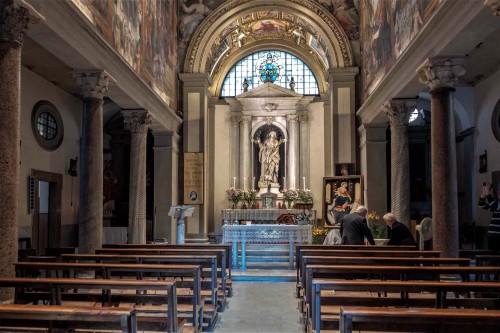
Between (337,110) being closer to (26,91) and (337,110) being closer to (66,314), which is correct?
(26,91)

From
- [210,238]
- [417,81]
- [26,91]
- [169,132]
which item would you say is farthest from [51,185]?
[417,81]

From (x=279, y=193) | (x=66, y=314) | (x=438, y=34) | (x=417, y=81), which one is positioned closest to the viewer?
(x=66, y=314)

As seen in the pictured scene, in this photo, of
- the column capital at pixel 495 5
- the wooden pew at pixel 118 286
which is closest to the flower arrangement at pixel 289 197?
the column capital at pixel 495 5

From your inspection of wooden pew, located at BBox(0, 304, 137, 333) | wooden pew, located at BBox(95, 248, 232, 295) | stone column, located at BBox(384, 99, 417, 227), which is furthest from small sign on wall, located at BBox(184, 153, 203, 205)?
wooden pew, located at BBox(0, 304, 137, 333)

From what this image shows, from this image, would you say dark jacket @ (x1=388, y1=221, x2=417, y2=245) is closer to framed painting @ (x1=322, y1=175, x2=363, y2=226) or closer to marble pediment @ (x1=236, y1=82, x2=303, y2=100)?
framed painting @ (x1=322, y1=175, x2=363, y2=226)

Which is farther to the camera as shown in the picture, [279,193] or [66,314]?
[279,193]

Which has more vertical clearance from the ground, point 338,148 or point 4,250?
point 338,148

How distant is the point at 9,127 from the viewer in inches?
282

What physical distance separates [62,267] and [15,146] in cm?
207

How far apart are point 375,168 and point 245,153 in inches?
259

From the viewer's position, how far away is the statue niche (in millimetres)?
22578

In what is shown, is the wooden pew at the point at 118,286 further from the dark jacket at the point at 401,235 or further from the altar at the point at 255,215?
the altar at the point at 255,215

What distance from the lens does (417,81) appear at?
41.1 feet

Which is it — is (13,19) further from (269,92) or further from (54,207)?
(269,92)
